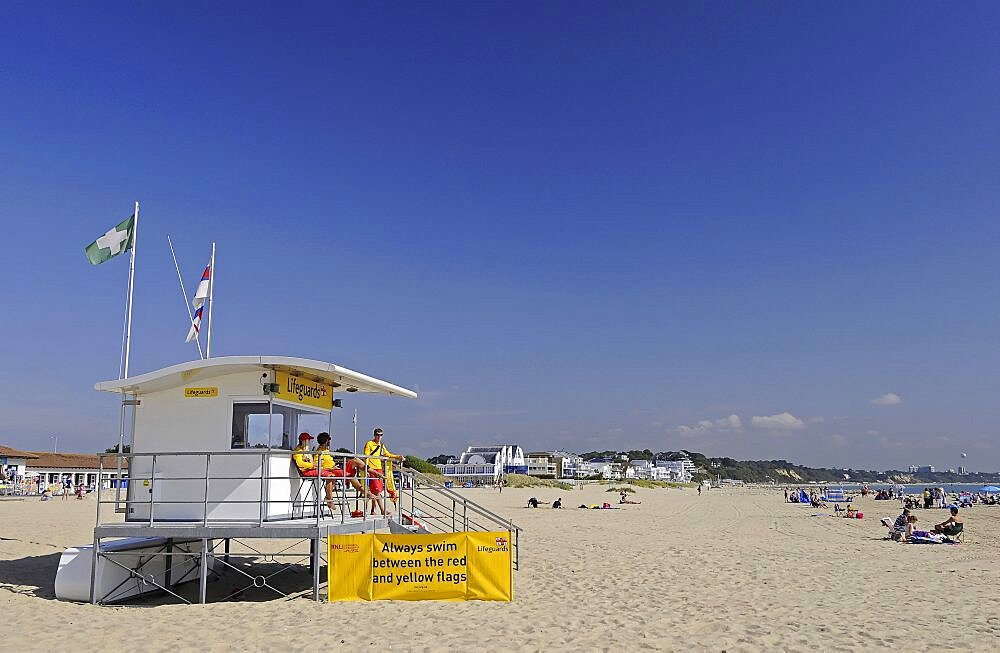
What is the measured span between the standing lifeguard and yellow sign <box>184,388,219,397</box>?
8.33ft

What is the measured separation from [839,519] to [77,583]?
33.0m

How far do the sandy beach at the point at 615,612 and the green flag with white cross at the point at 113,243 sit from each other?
596cm

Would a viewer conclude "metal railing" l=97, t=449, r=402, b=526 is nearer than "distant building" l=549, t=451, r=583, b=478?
Yes

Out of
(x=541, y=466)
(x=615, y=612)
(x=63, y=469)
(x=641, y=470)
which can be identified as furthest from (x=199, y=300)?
(x=641, y=470)

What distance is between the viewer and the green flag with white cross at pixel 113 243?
50.2ft

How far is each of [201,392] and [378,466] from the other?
10.00ft

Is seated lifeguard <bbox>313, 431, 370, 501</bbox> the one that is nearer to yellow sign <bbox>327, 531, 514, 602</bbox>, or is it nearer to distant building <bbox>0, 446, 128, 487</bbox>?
yellow sign <bbox>327, 531, 514, 602</bbox>

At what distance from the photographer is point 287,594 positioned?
13.0 m

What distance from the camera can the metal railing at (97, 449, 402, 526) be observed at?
1175cm

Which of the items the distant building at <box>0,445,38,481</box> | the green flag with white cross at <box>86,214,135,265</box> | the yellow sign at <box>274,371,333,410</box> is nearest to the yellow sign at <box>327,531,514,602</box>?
the yellow sign at <box>274,371,333,410</box>

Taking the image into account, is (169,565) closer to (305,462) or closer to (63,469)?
(305,462)

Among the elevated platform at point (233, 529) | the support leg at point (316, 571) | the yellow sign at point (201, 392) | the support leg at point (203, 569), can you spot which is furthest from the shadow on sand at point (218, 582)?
the yellow sign at point (201, 392)

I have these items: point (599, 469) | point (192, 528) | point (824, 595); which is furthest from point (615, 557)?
point (599, 469)

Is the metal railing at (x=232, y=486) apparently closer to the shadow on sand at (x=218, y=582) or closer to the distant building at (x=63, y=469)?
the shadow on sand at (x=218, y=582)
